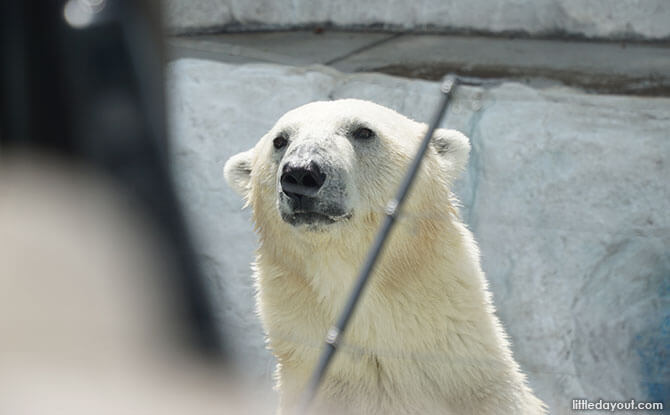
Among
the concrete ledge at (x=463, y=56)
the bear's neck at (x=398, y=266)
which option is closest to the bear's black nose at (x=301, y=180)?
the bear's neck at (x=398, y=266)

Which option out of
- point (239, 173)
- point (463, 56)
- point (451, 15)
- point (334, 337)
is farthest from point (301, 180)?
point (451, 15)

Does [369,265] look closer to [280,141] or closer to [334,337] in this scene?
[334,337]

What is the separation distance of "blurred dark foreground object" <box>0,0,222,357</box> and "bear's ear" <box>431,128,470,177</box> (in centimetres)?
158

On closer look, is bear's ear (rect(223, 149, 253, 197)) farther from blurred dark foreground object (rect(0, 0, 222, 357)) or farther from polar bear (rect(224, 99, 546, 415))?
blurred dark foreground object (rect(0, 0, 222, 357))

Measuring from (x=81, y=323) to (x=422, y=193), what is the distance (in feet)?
4.94

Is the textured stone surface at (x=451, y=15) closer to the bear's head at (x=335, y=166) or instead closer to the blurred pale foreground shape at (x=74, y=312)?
the bear's head at (x=335, y=166)

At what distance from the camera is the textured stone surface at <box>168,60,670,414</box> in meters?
2.42

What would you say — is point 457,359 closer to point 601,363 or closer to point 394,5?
point 601,363

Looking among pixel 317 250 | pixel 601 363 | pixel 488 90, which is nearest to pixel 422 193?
pixel 317 250

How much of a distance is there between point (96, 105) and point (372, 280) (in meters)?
1.39

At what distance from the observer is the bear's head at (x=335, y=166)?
1.92 m

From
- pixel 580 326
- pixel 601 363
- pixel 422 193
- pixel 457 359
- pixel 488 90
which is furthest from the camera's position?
pixel 488 90

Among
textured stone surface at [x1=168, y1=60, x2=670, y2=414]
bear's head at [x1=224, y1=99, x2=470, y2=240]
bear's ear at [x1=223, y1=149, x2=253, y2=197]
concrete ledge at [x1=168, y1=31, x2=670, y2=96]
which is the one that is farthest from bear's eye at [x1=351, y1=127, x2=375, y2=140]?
concrete ledge at [x1=168, y1=31, x2=670, y2=96]

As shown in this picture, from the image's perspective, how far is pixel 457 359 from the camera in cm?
201
